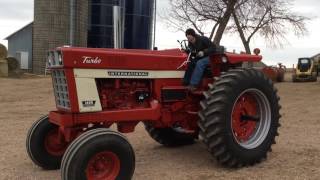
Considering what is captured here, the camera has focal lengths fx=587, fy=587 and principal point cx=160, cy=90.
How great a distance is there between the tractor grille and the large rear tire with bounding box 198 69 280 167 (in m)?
1.69

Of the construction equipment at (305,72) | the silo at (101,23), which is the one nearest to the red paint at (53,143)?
the construction equipment at (305,72)

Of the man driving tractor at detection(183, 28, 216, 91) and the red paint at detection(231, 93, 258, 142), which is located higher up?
the man driving tractor at detection(183, 28, 216, 91)

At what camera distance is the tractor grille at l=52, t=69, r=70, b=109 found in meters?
6.88

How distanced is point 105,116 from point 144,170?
102cm

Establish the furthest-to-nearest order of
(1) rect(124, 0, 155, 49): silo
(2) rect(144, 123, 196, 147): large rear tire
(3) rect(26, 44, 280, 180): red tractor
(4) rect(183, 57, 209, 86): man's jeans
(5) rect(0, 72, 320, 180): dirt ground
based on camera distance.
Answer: (1) rect(124, 0, 155, 49): silo < (2) rect(144, 123, 196, 147): large rear tire < (4) rect(183, 57, 209, 86): man's jeans < (5) rect(0, 72, 320, 180): dirt ground < (3) rect(26, 44, 280, 180): red tractor

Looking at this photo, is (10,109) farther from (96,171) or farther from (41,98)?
(96,171)

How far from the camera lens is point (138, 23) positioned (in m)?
36.2

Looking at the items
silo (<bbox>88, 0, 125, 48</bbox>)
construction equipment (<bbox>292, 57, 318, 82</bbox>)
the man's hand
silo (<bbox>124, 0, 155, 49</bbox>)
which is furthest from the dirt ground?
silo (<bbox>124, 0, 155, 49</bbox>)

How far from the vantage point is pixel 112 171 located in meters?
6.56

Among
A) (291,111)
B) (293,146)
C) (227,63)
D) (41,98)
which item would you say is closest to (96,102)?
(227,63)

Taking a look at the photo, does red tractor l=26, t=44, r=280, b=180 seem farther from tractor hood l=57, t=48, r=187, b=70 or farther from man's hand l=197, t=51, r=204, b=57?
man's hand l=197, t=51, r=204, b=57

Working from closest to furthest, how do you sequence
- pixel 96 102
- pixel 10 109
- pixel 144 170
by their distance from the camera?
1. pixel 96 102
2. pixel 144 170
3. pixel 10 109

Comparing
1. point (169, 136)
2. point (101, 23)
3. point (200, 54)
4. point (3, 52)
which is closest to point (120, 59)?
point (200, 54)

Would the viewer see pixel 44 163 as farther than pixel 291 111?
No
